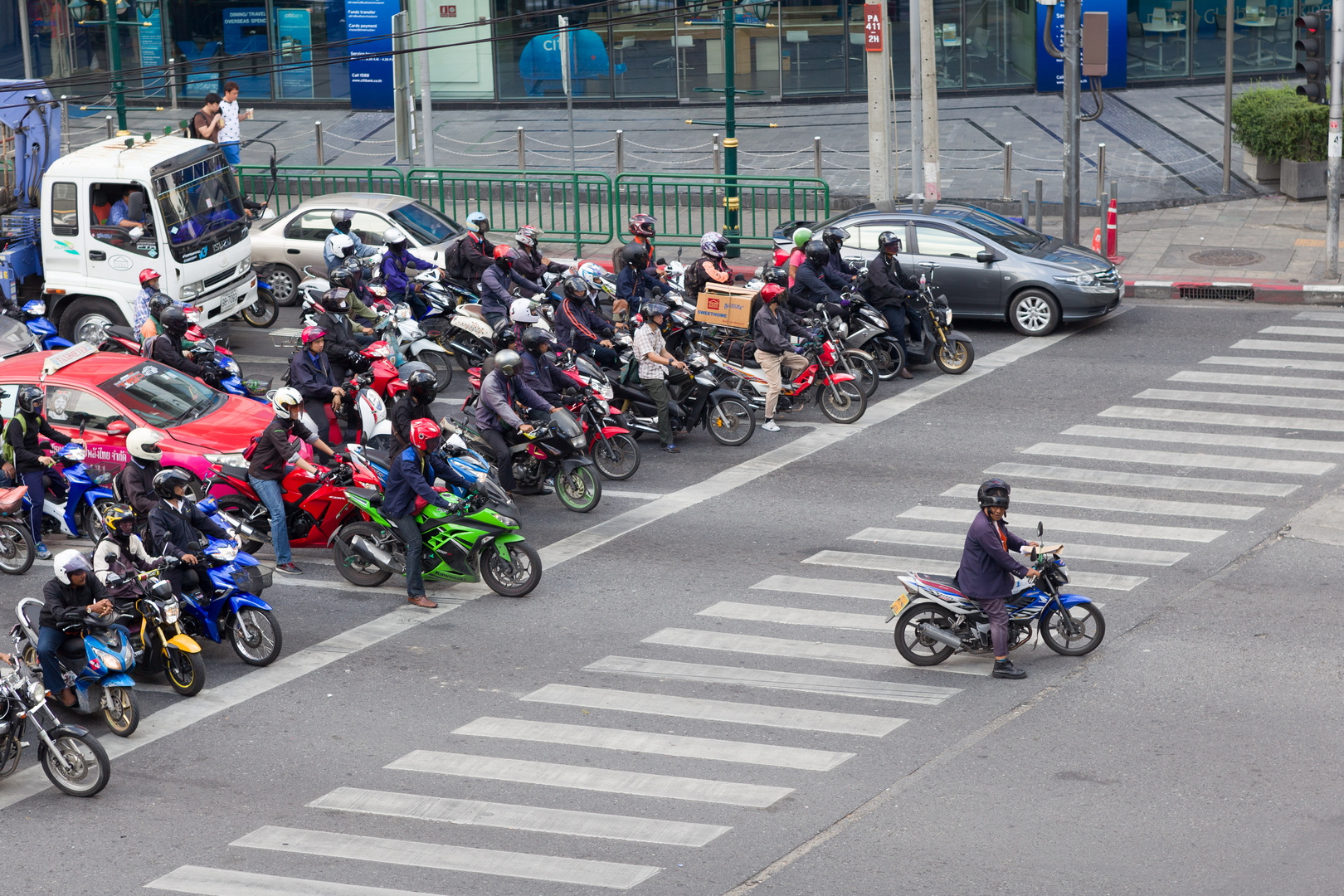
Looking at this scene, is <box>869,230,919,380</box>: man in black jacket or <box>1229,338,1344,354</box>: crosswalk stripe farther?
<box>1229,338,1344,354</box>: crosswalk stripe

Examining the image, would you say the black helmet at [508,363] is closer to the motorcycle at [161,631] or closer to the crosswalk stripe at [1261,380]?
the motorcycle at [161,631]

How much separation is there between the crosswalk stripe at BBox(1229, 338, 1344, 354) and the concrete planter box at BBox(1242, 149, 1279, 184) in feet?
28.4

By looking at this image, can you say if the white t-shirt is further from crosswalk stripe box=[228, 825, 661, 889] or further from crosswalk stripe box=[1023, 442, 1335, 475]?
crosswalk stripe box=[228, 825, 661, 889]

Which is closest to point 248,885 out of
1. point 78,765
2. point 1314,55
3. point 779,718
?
point 78,765

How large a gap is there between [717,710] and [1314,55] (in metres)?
15.7

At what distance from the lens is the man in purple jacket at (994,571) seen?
11.7 metres

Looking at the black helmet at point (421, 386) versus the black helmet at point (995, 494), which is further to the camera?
the black helmet at point (421, 386)

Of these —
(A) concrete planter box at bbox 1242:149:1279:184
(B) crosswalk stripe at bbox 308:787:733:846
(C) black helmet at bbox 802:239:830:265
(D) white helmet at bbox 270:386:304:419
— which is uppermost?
(A) concrete planter box at bbox 1242:149:1279:184

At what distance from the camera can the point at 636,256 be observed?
19219 millimetres

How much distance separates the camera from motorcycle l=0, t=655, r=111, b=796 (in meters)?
10.5

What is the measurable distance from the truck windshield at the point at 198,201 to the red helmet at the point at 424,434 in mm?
8283

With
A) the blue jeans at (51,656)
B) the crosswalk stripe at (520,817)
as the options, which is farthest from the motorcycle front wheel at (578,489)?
the crosswalk stripe at (520,817)

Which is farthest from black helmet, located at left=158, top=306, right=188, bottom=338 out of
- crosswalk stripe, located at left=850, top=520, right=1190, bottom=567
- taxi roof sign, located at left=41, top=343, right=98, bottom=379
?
crosswalk stripe, located at left=850, top=520, right=1190, bottom=567

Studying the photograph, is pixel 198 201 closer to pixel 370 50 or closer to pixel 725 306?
pixel 725 306
